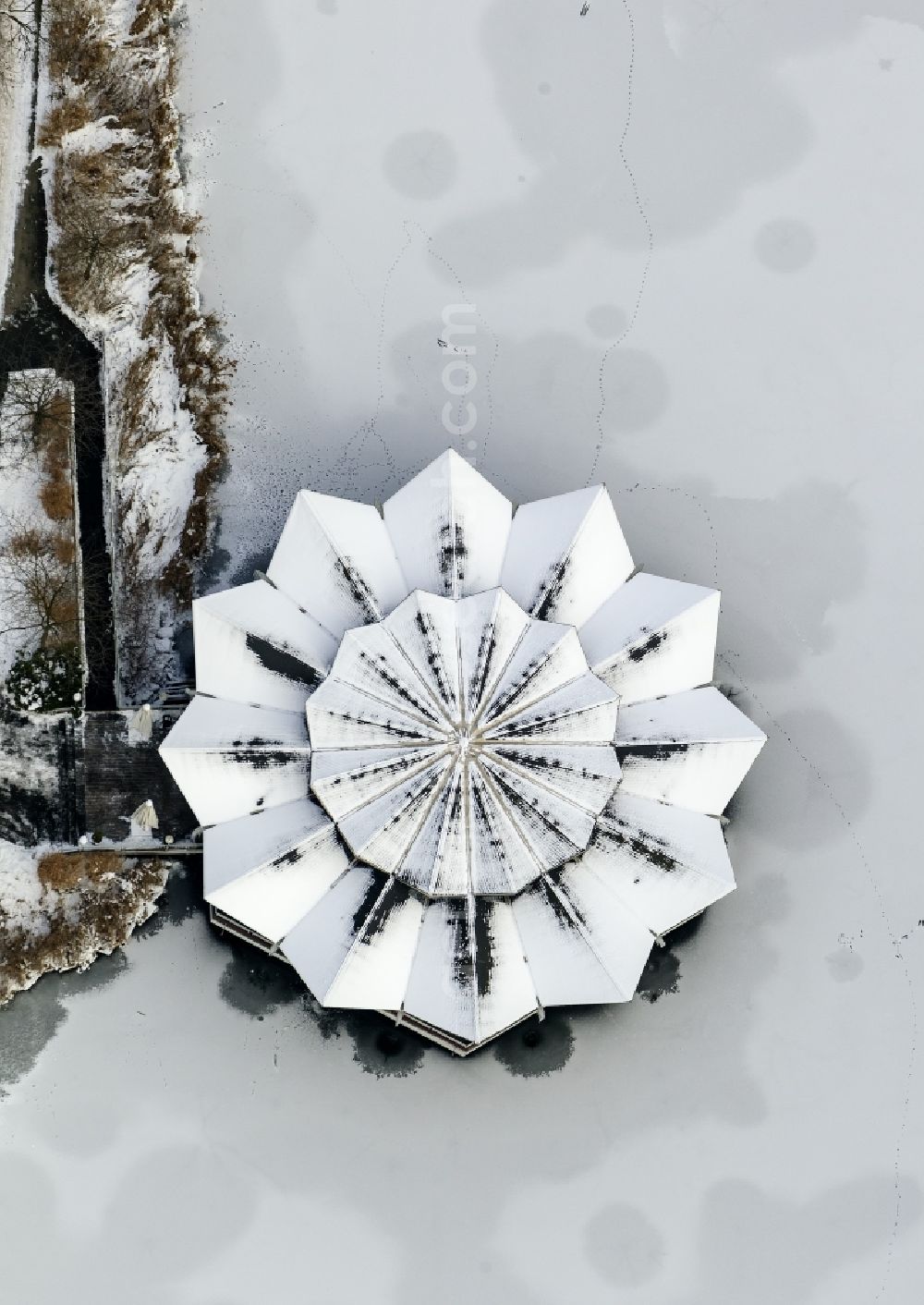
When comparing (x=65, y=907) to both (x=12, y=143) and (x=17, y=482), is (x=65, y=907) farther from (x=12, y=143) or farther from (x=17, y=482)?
(x=12, y=143)

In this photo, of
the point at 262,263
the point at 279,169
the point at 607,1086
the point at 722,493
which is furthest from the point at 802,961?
the point at 279,169

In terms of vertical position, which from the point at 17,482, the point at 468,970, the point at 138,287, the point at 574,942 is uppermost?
the point at 138,287

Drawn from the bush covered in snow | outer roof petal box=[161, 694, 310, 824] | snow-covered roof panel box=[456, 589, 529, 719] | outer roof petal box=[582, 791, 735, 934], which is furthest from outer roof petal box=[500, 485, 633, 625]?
the bush covered in snow

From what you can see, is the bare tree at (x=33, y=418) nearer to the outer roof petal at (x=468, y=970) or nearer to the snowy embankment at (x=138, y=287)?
the snowy embankment at (x=138, y=287)

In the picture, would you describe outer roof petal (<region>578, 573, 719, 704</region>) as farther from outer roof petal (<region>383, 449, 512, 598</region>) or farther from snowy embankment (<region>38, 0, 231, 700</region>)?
snowy embankment (<region>38, 0, 231, 700</region>)

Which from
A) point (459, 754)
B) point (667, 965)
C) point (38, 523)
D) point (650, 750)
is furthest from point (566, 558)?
point (38, 523)

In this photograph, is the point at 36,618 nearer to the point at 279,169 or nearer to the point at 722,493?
the point at 279,169
